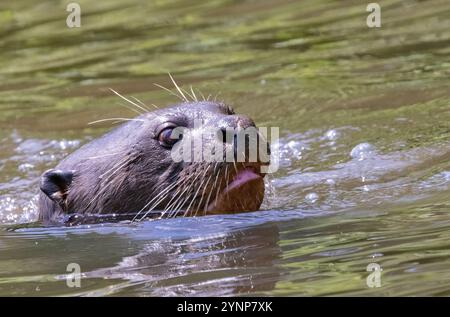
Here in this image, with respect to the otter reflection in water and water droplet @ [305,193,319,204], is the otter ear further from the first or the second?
water droplet @ [305,193,319,204]

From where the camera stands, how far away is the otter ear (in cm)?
657

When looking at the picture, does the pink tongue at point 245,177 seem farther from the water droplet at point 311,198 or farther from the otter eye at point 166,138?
the water droplet at point 311,198

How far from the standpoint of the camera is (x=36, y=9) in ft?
47.0

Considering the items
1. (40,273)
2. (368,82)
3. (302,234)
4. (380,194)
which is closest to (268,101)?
(368,82)

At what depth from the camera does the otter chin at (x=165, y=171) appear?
5.98 meters

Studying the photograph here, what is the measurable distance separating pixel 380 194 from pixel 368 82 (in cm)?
307

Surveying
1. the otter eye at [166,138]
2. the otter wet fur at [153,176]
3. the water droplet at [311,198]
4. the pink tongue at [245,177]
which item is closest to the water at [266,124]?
the water droplet at [311,198]

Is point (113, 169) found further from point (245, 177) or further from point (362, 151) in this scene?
point (362, 151)

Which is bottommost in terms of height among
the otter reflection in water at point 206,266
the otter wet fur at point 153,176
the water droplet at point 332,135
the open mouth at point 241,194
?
the otter reflection in water at point 206,266

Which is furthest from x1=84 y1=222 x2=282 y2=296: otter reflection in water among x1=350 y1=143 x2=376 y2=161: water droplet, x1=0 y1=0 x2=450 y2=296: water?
x1=350 y1=143 x2=376 y2=161: water droplet

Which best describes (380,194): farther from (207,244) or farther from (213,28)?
(213,28)

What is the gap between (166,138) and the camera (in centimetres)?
636

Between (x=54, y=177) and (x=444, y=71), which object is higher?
(x=444, y=71)

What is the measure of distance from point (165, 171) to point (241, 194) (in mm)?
519
